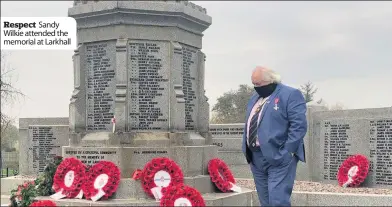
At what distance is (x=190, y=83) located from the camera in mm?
10117

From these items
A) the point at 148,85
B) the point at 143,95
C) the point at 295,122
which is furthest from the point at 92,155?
the point at 295,122

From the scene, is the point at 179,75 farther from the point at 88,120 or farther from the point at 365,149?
the point at 365,149

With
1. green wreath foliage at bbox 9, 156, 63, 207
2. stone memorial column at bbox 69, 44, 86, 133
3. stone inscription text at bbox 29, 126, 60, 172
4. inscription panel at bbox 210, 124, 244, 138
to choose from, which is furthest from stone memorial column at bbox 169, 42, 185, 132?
stone inscription text at bbox 29, 126, 60, 172

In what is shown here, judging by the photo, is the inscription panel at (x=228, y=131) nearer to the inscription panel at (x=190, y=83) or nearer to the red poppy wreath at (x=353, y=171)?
the red poppy wreath at (x=353, y=171)

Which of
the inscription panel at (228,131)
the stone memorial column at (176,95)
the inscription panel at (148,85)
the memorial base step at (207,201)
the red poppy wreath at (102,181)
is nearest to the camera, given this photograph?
the memorial base step at (207,201)

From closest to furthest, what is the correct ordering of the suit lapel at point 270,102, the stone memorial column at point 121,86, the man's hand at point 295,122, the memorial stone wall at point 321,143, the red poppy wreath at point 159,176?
the man's hand at point 295,122, the suit lapel at point 270,102, the red poppy wreath at point 159,176, the stone memorial column at point 121,86, the memorial stone wall at point 321,143

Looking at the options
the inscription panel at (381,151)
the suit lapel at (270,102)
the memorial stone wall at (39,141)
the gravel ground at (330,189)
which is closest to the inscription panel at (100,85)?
the gravel ground at (330,189)

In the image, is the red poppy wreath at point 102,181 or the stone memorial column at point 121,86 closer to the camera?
the red poppy wreath at point 102,181

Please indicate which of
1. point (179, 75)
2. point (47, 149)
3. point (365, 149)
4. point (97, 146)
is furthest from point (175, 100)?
point (47, 149)

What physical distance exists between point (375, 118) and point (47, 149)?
8891 mm

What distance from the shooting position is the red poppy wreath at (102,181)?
8.20m

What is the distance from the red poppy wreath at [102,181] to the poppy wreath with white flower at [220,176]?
1848 mm

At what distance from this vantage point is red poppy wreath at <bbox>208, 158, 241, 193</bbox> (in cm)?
936

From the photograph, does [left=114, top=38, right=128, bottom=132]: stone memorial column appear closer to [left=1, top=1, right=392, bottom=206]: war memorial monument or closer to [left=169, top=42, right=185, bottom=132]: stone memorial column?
[left=1, top=1, right=392, bottom=206]: war memorial monument
